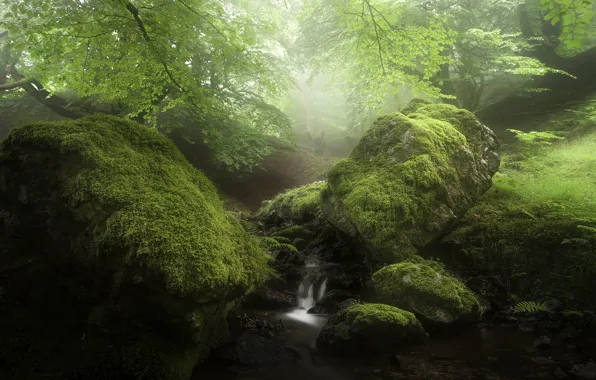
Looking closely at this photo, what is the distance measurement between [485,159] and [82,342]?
8.12m

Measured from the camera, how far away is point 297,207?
9742 millimetres

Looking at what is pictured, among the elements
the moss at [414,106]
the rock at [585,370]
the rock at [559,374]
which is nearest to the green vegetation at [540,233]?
the rock at [585,370]

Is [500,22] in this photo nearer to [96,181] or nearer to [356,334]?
[356,334]

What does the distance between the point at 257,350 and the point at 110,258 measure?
210cm

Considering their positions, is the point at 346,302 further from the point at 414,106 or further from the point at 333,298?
the point at 414,106

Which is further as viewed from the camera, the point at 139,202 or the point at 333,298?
the point at 333,298

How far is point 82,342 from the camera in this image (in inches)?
120

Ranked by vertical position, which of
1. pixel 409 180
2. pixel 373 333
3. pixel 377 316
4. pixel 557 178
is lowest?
pixel 373 333

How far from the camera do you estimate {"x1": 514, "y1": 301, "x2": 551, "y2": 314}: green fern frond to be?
438 cm

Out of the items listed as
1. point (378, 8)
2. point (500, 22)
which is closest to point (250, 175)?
point (378, 8)

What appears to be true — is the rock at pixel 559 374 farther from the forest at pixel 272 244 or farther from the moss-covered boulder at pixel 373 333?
the moss-covered boulder at pixel 373 333

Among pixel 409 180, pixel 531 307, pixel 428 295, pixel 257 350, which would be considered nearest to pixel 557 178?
pixel 409 180

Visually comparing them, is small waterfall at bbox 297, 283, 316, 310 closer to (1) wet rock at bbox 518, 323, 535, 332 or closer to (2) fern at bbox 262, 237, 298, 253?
(2) fern at bbox 262, 237, 298, 253

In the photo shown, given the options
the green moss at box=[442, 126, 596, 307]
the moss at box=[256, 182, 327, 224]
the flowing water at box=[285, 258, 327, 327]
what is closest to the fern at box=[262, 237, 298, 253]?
the flowing water at box=[285, 258, 327, 327]
